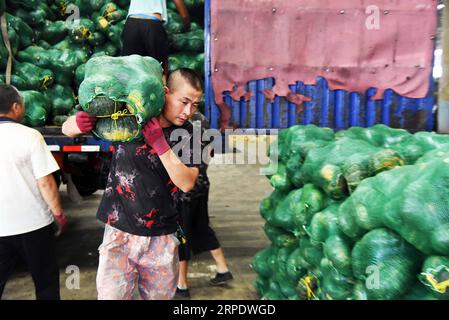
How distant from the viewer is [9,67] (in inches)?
175

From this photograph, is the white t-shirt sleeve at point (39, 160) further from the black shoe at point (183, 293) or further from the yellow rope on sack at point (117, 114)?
the black shoe at point (183, 293)

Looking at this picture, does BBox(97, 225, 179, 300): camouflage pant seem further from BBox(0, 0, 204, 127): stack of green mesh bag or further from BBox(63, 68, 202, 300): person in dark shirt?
BBox(0, 0, 204, 127): stack of green mesh bag

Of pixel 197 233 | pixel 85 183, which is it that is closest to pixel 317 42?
pixel 197 233

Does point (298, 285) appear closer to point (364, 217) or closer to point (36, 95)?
point (364, 217)

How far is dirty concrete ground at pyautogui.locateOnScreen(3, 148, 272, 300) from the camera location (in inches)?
157

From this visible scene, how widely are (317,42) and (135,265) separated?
2.68 m

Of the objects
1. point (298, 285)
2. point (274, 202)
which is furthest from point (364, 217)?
point (274, 202)

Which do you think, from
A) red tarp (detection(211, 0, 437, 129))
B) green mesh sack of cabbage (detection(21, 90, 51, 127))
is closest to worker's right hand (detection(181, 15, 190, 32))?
red tarp (detection(211, 0, 437, 129))

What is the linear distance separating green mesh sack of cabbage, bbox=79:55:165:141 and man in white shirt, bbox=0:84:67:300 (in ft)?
3.56

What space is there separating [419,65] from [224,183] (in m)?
6.22

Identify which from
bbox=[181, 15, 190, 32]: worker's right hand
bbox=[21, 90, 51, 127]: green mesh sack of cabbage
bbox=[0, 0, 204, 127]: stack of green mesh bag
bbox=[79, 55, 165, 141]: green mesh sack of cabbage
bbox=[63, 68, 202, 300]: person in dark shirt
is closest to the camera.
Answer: bbox=[79, 55, 165, 141]: green mesh sack of cabbage

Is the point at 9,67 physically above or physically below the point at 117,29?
below

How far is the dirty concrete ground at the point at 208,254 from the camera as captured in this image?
13.1 ft

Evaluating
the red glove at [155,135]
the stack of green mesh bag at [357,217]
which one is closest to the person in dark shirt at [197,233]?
the stack of green mesh bag at [357,217]
